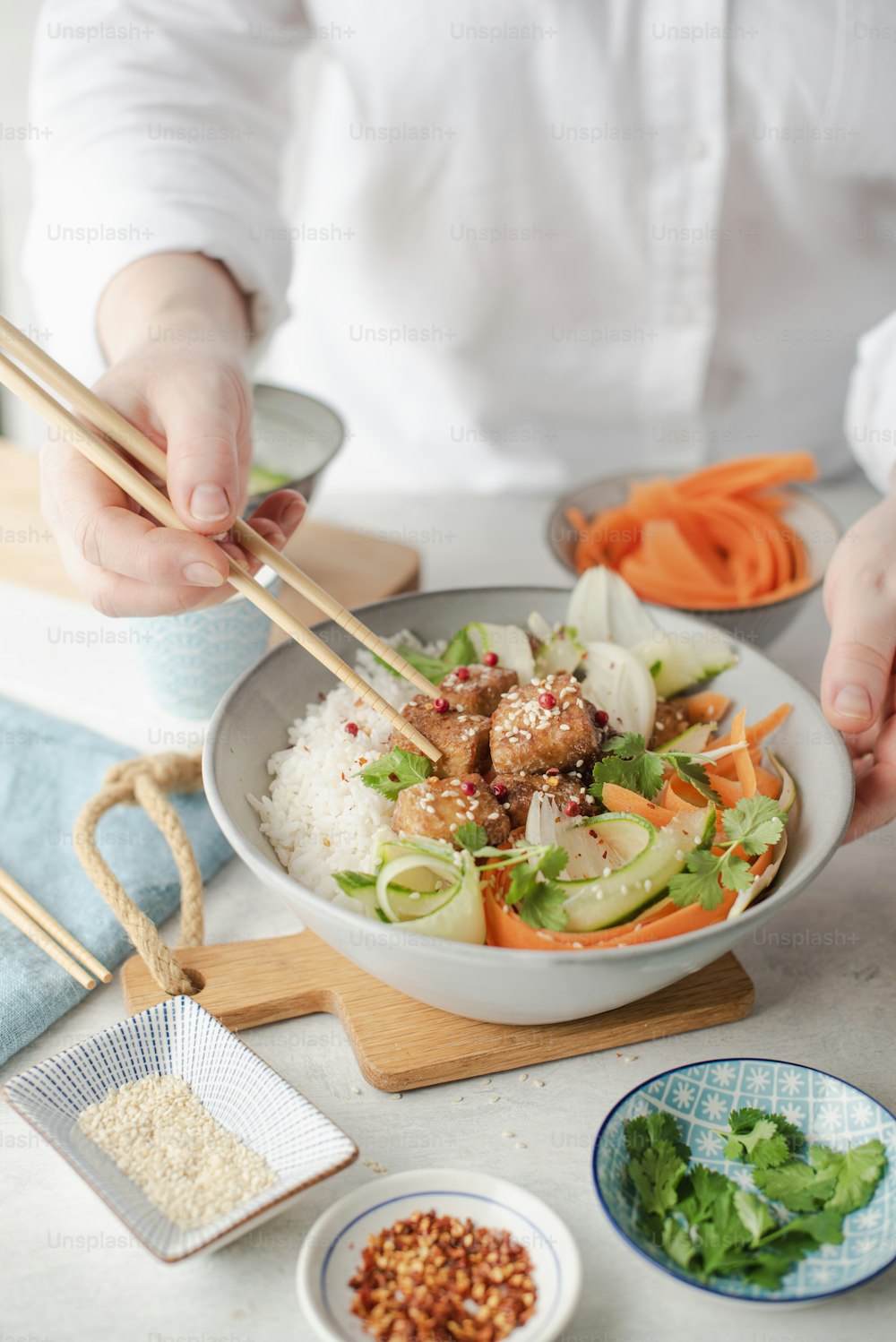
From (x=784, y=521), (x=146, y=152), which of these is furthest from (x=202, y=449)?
(x=784, y=521)

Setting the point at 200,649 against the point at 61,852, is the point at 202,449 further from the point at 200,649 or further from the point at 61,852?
the point at 61,852

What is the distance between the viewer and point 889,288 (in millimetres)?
2645

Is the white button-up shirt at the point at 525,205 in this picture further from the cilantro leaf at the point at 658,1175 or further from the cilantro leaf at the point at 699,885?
the cilantro leaf at the point at 658,1175

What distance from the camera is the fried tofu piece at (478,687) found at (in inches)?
65.1

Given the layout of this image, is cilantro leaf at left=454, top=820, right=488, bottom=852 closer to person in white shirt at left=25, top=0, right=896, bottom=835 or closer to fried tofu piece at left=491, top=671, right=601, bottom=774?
fried tofu piece at left=491, top=671, right=601, bottom=774

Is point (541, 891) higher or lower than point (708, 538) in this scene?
higher

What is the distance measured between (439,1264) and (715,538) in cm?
154

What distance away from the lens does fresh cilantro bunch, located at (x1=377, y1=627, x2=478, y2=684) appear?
1.78m

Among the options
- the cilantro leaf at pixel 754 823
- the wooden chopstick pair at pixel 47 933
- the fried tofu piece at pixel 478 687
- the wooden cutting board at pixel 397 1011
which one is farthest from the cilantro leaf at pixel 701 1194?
the wooden chopstick pair at pixel 47 933

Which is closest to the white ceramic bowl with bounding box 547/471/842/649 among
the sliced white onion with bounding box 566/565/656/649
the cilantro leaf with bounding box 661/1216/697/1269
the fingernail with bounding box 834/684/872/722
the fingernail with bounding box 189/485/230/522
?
the sliced white onion with bounding box 566/565/656/649

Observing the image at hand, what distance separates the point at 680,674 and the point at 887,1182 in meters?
0.80

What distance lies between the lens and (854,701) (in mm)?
1514

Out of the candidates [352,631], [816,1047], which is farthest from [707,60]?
[816,1047]

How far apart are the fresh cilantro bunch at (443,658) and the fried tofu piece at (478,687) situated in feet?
0.16
